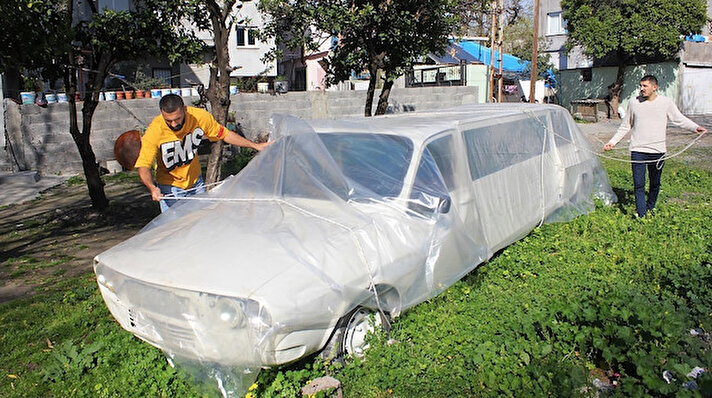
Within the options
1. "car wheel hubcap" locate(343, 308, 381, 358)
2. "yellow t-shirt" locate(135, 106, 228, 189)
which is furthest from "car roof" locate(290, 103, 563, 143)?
"car wheel hubcap" locate(343, 308, 381, 358)

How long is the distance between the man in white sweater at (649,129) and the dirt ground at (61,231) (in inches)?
217

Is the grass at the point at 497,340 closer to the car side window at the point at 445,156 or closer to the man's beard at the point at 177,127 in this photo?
the car side window at the point at 445,156

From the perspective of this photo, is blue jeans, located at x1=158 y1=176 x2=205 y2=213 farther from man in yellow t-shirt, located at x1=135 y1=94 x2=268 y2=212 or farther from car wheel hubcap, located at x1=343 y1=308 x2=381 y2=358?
car wheel hubcap, located at x1=343 y1=308 x2=381 y2=358

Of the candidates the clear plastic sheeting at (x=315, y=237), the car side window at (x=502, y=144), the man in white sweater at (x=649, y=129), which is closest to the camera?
the clear plastic sheeting at (x=315, y=237)

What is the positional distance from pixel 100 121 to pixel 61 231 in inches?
226

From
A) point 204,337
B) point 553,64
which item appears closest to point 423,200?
point 204,337

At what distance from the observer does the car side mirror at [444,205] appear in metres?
4.54

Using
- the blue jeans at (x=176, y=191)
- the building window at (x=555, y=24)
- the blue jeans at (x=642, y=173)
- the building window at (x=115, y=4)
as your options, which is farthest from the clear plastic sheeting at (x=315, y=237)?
the building window at (x=555, y=24)

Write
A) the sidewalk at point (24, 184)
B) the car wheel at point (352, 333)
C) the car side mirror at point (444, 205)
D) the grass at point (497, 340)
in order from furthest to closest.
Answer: the sidewalk at point (24, 184)
the car side mirror at point (444, 205)
the car wheel at point (352, 333)
the grass at point (497, 340)

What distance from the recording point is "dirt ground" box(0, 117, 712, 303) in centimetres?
622

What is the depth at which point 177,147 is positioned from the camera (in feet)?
17.2

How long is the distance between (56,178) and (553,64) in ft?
91.5

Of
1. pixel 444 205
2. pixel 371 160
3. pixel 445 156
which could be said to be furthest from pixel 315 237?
pixel 445 156

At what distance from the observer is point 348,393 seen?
11.7 feet
